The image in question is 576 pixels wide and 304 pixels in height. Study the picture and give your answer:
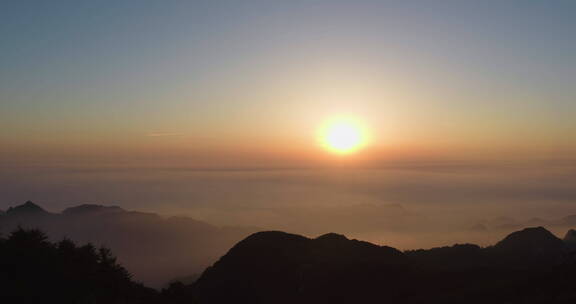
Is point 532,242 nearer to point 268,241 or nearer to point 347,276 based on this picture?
point 347,276

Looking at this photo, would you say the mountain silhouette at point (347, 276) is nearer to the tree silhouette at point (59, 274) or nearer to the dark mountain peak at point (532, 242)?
the dark mountain peak at point (532, 242)

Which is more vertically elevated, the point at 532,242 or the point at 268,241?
the point at 268,241

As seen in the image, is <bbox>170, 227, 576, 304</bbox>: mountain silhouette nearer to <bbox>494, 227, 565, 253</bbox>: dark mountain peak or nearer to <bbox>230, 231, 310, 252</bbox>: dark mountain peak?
<bbox>230, 231, 310, 252</bbox>: dark mountain peak

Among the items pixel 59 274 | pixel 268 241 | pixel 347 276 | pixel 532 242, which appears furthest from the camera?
pixel 532 242

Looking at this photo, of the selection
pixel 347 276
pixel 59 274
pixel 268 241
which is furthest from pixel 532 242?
pixel 59 274

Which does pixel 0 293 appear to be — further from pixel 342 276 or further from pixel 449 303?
pixel 342 276

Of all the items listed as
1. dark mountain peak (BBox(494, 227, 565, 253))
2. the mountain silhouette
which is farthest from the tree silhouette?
dark mountain peak (BBox(494, 227, 565, 253))
